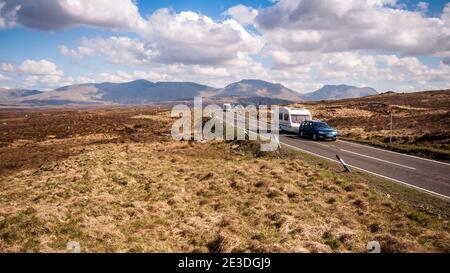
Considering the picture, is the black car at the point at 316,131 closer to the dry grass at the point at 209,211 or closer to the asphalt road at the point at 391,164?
the asphalt road at the point at 391,164

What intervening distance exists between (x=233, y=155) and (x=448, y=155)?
14275 mm

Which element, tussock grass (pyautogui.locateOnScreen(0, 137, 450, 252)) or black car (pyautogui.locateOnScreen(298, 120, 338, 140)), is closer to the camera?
tussock grass (pyautogui.locateOnScreen(0, 137, 450, 252))

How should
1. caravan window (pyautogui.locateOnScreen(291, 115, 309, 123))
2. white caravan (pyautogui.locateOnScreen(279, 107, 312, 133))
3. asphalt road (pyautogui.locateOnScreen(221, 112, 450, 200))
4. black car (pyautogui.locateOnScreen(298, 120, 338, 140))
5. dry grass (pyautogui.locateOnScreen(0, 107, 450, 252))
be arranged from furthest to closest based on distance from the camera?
1. caravan window (pyautogui.locateOnScreen(291, 115, 309, 123))
2. white caravan (pyautogui.locateOnScreen(279, 107, 312, 133))
3. black car (pyautogui.locateOnScreen(298, 120, 338, 140))
4. asphalt road (pyautogui.locateOnScreen(221, 112, 450, 200))
5. dry grass (pyautogui.locateOnScreen(0, 107, 450, 252))

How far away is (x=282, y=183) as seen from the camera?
16.3 m

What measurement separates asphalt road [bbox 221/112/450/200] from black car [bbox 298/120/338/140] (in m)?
1.38

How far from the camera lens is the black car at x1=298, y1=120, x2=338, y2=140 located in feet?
101

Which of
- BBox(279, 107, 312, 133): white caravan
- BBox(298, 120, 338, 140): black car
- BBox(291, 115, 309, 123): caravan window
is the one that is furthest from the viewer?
BBox(291, 115, 309, 123): caravan window

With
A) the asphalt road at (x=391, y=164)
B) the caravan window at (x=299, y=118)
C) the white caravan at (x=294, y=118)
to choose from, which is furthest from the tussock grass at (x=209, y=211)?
the caravan window at (x=299, y=118)

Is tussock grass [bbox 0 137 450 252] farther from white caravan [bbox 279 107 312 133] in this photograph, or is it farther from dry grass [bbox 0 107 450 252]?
white caravan [bbox 279 107 312 133]

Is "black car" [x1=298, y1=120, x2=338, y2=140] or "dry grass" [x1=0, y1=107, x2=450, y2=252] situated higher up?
"black car" [x1=298, y1=120, x2=338, y2=140]

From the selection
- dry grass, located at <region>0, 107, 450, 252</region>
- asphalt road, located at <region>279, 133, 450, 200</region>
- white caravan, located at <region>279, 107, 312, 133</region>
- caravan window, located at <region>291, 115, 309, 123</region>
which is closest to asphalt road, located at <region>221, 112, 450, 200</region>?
asphalt road, located at <region>279, 133, 450, 200</region>

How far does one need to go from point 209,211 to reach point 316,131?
19952 mm

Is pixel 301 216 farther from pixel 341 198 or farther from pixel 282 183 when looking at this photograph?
pixel 282 183

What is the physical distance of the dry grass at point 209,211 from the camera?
1016 centimetres
